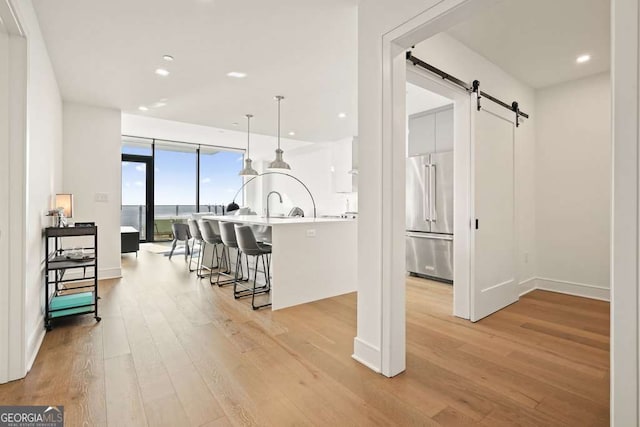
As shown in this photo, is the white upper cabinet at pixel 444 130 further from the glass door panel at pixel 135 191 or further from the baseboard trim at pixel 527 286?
the glass door panel at pixel 135 191

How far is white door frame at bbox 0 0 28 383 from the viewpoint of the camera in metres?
1.98

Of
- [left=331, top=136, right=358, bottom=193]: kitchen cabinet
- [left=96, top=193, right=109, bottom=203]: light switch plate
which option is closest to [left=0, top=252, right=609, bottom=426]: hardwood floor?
[left=96, top=193, right=109, bottom=203]: light switch plate

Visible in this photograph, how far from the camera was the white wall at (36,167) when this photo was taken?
2154 millimetres

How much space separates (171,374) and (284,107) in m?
3.89

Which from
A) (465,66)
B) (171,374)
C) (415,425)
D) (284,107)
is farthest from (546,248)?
(171,374)

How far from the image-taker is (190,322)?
2.97 m

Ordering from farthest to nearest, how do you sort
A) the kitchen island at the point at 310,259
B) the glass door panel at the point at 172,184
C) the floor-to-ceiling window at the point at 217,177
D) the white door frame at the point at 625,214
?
the floor-to-ceiling window at the point at 217,177
the glass door panel at the point at 172,184
the kitchen island at the point at 310,259
the white door frame at the point at 625,214

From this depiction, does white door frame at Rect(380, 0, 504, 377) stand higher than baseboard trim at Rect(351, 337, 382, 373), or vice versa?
white door frame at Rect(380, 0, 504, 377)

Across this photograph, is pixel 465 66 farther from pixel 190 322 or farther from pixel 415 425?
pixel 190 322

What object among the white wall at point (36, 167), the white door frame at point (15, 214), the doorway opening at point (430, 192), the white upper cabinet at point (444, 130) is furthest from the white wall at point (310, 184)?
the white door frame at point (15, 214)

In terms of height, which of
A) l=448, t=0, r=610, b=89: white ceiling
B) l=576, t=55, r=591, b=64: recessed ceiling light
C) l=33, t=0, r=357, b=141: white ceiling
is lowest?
l=33, t=0, r=357, b=141: white ceiling

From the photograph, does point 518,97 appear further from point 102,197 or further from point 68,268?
point 102,197

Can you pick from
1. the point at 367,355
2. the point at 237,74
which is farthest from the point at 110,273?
the point at 367,355

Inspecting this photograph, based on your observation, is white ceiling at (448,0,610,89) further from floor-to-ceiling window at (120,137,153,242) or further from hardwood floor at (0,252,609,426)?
floor-to-ceiling window at (120,137,153,242)
